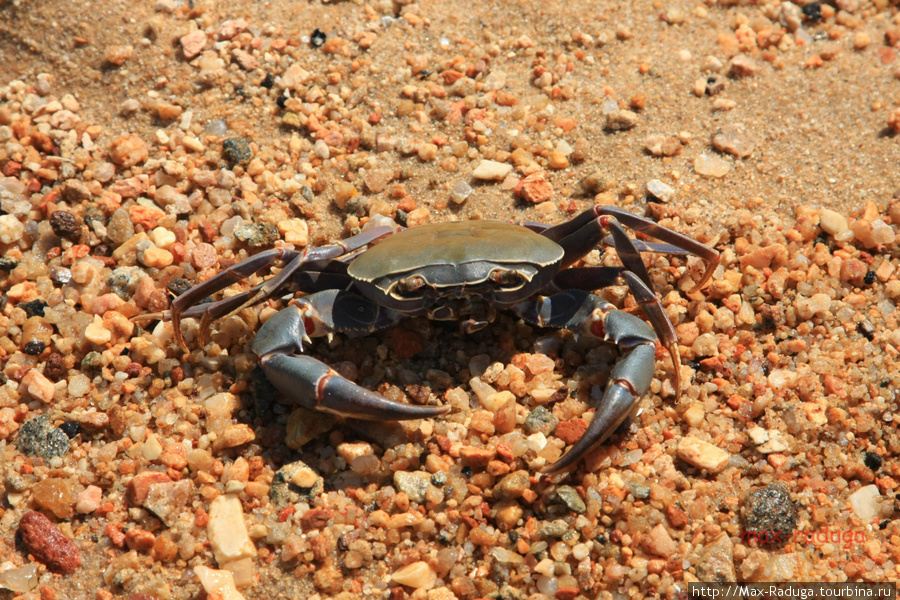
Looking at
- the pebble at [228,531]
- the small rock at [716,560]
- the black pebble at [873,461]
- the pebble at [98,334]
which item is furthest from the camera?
the pebble at [98,334]

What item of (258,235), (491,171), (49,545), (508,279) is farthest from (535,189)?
(49,545)

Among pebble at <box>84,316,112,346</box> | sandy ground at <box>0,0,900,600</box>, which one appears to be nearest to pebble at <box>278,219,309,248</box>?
sandy ground at <box>0,0,900,600</box>

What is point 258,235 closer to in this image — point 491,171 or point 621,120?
point 491,171

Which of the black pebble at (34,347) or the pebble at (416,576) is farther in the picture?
the black pebble at (34,347)

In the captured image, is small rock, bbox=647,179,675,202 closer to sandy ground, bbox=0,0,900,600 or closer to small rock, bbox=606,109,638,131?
sandy ground, bbox=0,0,900,600

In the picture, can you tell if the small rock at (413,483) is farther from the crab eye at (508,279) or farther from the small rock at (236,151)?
the small rock at (236,151)

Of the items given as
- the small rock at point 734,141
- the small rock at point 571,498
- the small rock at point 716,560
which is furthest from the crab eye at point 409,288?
the small rock at point 734,141
